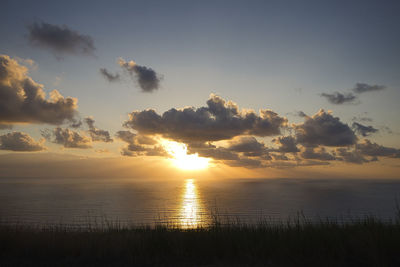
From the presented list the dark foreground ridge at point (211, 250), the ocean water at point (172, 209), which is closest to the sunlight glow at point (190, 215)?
the ocean water at point (172, 209)

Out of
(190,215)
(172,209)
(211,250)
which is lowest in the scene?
(172,209)

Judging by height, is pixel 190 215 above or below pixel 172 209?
above

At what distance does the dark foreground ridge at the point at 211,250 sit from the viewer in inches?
337

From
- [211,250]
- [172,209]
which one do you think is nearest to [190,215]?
[172,209]

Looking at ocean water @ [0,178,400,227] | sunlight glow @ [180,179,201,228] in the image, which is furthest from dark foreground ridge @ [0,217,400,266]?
sunlight glow @ [180,179,201,228]

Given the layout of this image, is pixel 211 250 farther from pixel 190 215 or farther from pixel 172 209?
pixel 172 209

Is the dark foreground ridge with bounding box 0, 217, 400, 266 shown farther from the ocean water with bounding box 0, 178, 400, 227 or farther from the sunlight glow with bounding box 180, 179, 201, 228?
the sunlight glow with bounding box 180, 179, 201, 228

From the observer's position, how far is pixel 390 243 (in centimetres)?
900

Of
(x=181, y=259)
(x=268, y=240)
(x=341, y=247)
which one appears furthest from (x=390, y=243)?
(x=181, y=259)

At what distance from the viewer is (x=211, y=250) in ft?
31.4

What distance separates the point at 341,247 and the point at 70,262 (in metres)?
9.53

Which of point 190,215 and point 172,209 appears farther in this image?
point 172,209

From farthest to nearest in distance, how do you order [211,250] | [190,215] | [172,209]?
[172,209]
[190,215]
[211,250]

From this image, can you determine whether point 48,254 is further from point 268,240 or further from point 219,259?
point 268,240
